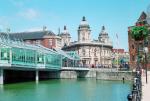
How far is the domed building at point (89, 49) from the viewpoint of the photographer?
150250 millimetres

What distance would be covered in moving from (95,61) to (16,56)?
8478 cm

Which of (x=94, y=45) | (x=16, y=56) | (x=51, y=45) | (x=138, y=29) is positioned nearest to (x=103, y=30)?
(x=94, y=45)

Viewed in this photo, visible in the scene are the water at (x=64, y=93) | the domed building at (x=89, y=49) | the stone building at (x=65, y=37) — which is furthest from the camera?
the stone building at (x=65, y=37)

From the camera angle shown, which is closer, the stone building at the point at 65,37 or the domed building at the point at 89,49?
the domed building at the point at 89,49

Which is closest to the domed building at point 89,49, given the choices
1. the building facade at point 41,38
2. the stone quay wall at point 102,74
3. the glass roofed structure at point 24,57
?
the building facade at point 41,38

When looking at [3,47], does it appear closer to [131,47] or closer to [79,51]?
[131,47]

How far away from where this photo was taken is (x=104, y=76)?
9669cm

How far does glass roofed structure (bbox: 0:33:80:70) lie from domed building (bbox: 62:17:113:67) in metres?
44.1

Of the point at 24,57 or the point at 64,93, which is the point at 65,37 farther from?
the point at 64,93

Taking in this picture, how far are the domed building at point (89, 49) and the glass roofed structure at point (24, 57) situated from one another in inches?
1735

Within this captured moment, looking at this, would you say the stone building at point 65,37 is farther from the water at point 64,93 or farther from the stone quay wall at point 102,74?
the water at point 64,93

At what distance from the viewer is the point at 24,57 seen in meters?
77.2

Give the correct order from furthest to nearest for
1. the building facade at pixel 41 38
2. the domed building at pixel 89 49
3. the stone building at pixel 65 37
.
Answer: the stone building at pixel 65 37
the domed building at pixel 89 49
the building facade at pixel 41 38

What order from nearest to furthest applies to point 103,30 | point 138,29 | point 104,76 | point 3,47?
point 138,29 → point 3,47 → point 104,76 → point 103,30
